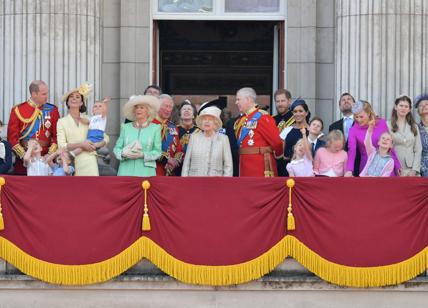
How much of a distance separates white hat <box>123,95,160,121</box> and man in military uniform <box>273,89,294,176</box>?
157cm

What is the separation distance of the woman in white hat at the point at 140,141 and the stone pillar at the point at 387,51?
126 inches

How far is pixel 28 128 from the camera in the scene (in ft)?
54.5

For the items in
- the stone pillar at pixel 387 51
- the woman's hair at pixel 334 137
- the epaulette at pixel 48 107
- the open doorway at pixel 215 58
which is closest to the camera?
the woman's hair at pixel 334 137

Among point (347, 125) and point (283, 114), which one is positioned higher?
point (283, 114)

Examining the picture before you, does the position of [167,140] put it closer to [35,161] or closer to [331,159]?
[35,161]

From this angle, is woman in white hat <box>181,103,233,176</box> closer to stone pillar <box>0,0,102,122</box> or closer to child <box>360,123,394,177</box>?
child <box>360,123,394,177</box>

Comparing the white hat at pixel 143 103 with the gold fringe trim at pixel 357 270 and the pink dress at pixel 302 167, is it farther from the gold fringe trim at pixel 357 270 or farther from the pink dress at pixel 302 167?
the gold fringe trim at pixel 357 270

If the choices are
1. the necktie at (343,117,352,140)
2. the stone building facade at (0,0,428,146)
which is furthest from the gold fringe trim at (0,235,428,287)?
the stone building facade at (0,0,428,146)

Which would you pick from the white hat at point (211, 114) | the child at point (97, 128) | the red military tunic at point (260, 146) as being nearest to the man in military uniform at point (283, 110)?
the red military tunic at point (260, 146)

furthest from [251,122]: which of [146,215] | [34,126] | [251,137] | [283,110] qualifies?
[34,126]

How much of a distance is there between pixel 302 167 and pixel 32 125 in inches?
137

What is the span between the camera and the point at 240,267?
15.0 metres

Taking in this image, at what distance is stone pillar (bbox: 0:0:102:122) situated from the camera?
58.6 ft

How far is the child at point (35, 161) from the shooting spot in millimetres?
15922
